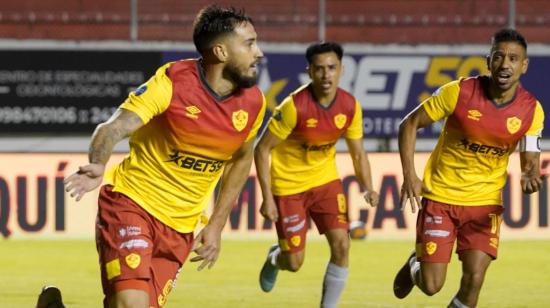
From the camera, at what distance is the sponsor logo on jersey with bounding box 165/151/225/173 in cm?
677

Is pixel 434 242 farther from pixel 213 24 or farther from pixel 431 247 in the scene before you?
pixel 213 24

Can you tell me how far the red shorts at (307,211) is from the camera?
412 inches

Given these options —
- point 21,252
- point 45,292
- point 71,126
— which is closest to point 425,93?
point 71,126

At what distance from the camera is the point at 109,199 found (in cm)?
679

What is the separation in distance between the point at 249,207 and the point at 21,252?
3.05 m

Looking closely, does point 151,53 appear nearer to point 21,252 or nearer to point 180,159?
point 21,252

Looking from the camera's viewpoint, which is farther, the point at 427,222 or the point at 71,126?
the point at 71,126

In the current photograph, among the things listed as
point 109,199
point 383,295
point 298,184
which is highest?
point 109,199

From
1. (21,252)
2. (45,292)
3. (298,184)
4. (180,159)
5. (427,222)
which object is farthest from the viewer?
(21,252)

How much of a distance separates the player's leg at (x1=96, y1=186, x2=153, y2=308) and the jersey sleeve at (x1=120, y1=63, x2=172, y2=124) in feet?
1.74

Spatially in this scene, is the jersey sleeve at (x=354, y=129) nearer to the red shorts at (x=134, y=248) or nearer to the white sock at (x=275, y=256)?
the white sock at (x=275, y=256)

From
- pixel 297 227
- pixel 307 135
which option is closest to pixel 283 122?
pixel 307 135

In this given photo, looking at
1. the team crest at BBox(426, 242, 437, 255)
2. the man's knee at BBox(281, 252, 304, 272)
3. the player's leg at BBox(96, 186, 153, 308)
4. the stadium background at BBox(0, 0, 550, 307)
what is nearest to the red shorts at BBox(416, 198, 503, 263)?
the team crest at BBox(426, 242, 437, 255)

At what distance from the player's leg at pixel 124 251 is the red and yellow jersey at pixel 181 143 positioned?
85mm
